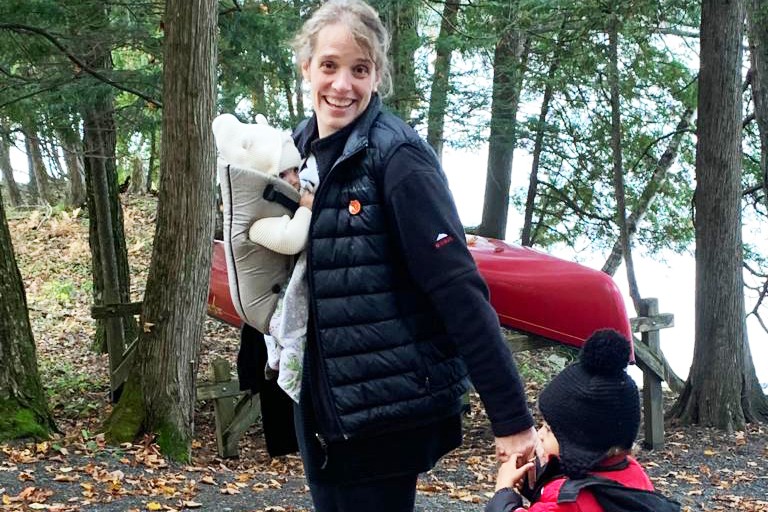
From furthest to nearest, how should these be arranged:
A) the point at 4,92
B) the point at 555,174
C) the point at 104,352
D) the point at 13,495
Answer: the point at 555,174
the point at 104,352
the point at 4,92
the point at 13,495

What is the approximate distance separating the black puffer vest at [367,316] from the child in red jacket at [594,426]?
0.34 meters

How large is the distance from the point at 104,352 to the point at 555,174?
28.6ft

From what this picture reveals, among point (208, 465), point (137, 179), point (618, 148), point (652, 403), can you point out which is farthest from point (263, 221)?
point (137, 179)

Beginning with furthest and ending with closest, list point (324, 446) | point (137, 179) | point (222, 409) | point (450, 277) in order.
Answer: point (137, 179) → point (222, 409) → point (324, 446) → point (450, 277)

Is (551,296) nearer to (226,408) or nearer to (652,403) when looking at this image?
(652,403)

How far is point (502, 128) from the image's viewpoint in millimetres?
13695

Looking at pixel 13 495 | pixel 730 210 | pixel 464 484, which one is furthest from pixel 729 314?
pixel 13 495

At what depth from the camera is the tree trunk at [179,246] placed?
23.9ft

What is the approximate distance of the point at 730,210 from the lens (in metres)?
9.88

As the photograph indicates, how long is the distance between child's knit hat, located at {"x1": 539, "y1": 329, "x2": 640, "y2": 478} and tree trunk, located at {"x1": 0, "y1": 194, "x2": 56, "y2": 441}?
5615mm

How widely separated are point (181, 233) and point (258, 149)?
Answer: 5.19 meters

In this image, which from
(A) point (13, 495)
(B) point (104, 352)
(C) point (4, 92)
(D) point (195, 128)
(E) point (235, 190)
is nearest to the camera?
(E) point (235, 190)

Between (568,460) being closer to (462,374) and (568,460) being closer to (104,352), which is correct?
(462,374)

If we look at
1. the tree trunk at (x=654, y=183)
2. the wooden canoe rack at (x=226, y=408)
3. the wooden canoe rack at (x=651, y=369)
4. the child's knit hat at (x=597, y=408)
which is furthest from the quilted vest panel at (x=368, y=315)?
the tree trunk at (x=654, y=183)
